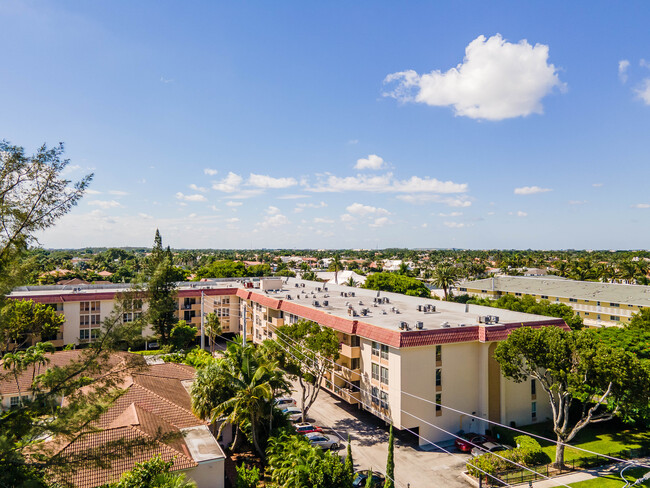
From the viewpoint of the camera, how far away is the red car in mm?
30875

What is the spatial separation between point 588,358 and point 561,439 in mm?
7259

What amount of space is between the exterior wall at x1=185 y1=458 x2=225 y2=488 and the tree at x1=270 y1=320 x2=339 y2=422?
11.6 meters

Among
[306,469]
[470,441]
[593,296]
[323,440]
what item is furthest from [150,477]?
[593,296]

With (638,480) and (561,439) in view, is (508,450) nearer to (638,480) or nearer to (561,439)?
(561,439)

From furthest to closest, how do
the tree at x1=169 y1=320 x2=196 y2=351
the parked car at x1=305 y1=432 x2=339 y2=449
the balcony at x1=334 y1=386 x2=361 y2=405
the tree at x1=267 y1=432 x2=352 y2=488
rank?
the tree at x1=169 y1=320 x2=196 y2=351
the balcony at x1=334 y1=386 x2=361 y2=405
the parked car at x1=305 y1=432 x2=339 y2=449
the tree at x1=267 y1=432 x2=352 y2=488

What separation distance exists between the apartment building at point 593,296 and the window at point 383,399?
55.7 metres

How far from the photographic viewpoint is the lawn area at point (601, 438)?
31000 mm

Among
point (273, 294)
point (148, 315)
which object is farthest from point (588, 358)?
point (273, 294)

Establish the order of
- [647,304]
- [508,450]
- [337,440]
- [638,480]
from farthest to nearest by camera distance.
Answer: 1. [647,304]
2. [337,440]
3. [508,450]
4. [638,480]

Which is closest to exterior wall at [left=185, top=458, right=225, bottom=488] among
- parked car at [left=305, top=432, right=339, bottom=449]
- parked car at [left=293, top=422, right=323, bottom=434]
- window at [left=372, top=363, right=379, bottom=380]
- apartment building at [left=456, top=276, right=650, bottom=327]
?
parked car at [left=305, top=432, right=339, bottom=449]

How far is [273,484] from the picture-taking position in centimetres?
2327

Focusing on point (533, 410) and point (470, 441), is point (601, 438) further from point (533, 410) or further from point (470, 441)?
point (470, 441)

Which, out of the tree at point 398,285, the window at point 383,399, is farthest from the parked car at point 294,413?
the tree at point 398,285

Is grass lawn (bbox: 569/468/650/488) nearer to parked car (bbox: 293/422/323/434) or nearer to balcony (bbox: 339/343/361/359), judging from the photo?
balcony (bbox: 339/343/361/359)
